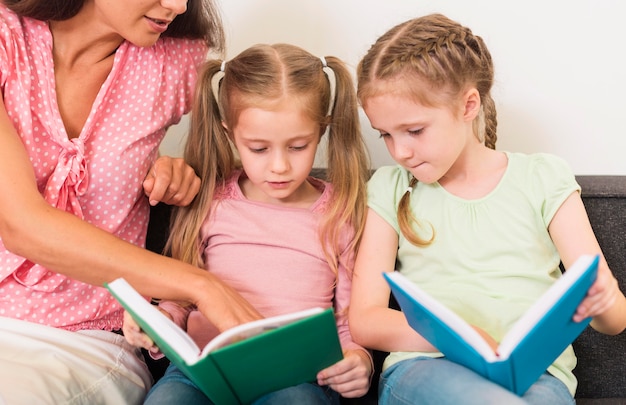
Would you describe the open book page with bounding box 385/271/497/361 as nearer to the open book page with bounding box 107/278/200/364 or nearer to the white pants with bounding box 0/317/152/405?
the open book page with bounding box 107/278/200/364

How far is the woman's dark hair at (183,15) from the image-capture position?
1365 millimetres

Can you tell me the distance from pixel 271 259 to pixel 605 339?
737 mm

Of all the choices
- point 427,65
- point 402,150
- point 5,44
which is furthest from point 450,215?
point 5,44

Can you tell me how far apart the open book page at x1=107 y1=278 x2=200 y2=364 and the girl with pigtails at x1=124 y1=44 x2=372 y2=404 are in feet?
1.03

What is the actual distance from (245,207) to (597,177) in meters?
0.78

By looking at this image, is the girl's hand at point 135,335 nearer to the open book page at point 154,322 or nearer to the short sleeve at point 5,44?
the open book page at point 154,322

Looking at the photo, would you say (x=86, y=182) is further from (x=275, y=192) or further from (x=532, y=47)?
(x=532, y=47)

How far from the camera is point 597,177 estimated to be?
163cm

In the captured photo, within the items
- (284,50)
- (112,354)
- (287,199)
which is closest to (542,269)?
(287,199)

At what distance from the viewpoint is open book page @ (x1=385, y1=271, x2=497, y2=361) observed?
40.6 inches

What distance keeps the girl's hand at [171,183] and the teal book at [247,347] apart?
41 centimetres

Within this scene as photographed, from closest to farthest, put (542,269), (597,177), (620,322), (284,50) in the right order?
(620,322) < (542,269) < (284,50) < (597,177)

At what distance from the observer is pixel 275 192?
4.91ft

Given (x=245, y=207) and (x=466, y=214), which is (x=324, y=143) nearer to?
(x=245, y=207)
